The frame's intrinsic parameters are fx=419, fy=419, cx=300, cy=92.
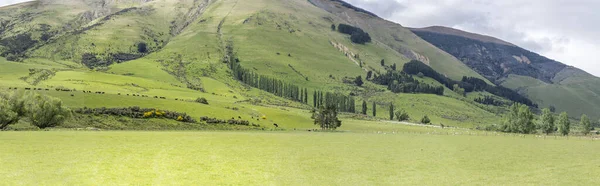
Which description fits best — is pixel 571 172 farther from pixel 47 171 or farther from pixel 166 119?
pixel 166 119

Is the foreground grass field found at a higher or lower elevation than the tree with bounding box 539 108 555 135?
lower

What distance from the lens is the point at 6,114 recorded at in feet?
290

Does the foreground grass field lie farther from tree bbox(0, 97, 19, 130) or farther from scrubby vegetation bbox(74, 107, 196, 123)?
scrubby vegetation bbox(74, 107, 196, 123)

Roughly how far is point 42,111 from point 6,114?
7113mm

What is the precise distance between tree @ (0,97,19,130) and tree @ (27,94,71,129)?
421cm

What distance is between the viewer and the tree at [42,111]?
94.4 m

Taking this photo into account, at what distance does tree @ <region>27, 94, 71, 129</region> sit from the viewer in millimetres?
94375

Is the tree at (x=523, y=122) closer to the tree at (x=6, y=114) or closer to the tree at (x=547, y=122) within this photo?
the tree at (x=547, y=122)

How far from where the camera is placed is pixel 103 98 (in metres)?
130

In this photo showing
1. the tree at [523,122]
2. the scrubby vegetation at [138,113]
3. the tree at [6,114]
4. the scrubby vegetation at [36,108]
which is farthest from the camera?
the tree at [523,122]

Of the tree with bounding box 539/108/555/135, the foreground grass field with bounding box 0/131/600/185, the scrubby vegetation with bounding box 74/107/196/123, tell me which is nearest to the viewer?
the foreground grass field with bounding box 0/131/600/185

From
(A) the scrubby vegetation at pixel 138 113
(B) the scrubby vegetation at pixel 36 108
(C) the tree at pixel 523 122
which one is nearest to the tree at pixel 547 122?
(C) the tree at pixel 523 122

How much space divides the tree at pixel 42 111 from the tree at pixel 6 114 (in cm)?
421

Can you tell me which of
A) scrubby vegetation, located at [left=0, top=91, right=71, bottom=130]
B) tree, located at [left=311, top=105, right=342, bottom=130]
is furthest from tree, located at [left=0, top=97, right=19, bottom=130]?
tree, located at [left=311, top=105, right=342, bottom=130]
